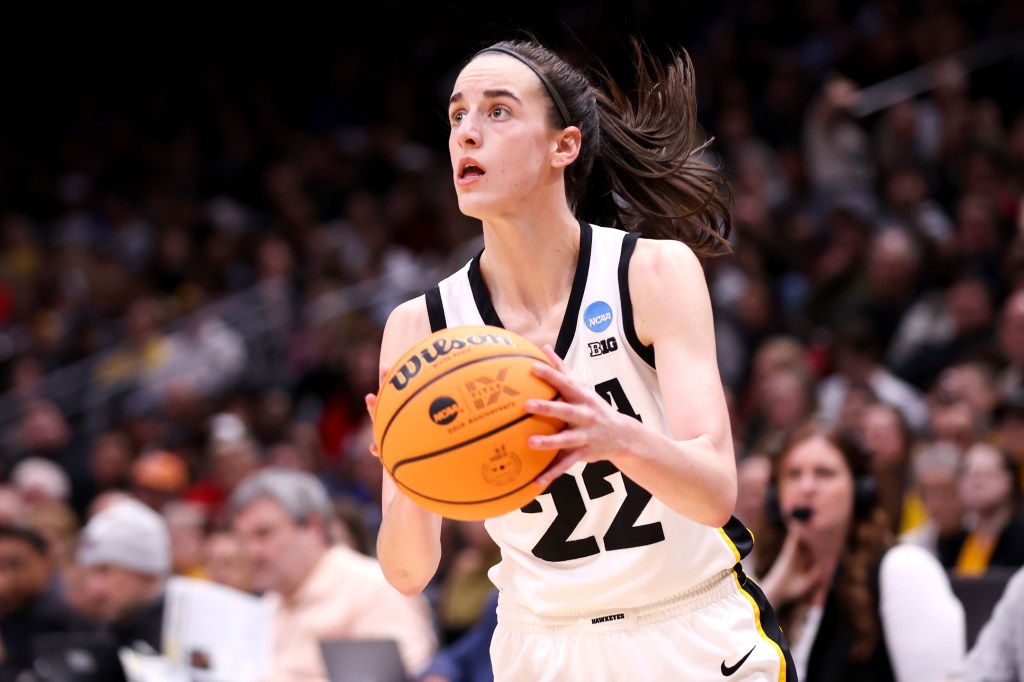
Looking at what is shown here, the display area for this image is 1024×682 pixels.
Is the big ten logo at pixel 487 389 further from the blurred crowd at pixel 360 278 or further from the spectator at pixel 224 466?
the spectator at pixel 224 466

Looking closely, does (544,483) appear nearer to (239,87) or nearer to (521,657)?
(521,657)

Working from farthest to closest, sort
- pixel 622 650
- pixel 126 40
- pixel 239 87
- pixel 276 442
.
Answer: pixel 126 40 < pixel 239 87 < pixel 276 442 < pixel 622 650

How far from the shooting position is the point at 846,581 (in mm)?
4320

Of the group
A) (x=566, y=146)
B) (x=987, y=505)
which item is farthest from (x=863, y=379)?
(x=566, y=146)

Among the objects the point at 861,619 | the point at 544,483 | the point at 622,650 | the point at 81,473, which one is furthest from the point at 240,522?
the point at 81,473

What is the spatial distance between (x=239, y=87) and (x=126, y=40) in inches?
93.5

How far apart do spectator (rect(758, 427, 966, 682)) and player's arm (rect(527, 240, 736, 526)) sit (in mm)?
1748

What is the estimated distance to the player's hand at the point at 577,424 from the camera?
7.63 ft

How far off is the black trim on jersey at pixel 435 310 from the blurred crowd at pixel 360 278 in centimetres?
81

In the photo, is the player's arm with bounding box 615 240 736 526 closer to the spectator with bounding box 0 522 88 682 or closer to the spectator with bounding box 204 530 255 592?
the spectator with bounding box 204 530 255 592

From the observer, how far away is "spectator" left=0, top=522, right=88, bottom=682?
6.64 m

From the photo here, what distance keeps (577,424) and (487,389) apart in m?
0.20

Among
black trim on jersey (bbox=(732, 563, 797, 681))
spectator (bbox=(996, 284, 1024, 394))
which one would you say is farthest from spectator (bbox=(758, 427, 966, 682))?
spectator (bbox=(996, 284, 1024, 394))

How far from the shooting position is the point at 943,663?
4113 mm
